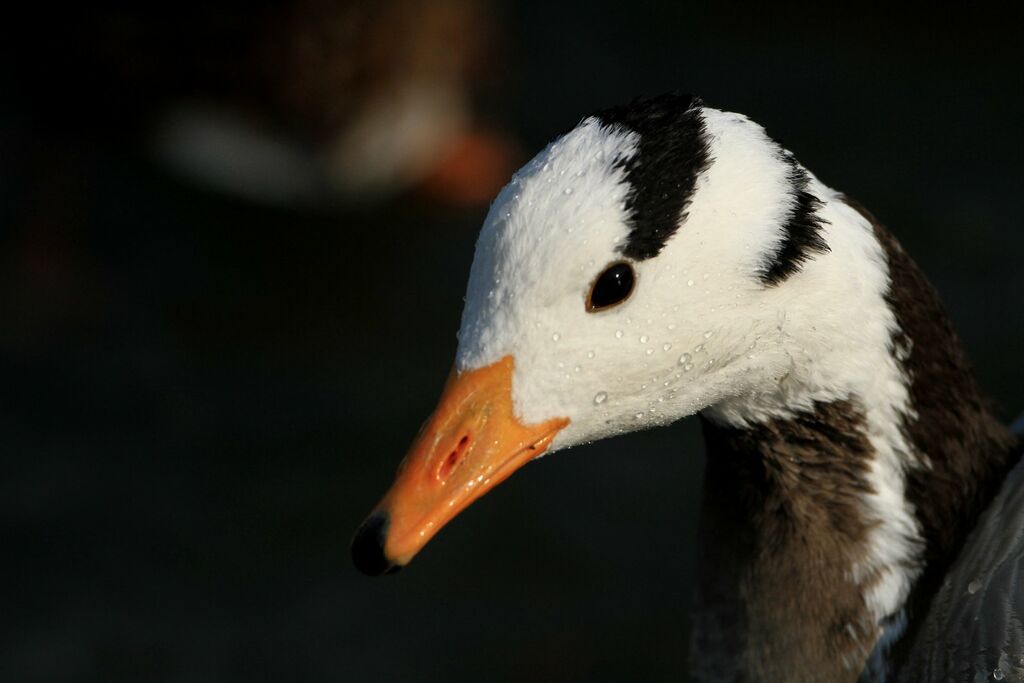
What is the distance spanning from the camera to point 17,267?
5.58m

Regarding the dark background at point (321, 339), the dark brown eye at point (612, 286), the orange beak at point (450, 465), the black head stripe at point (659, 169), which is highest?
the black head stripe at point (659, 169)

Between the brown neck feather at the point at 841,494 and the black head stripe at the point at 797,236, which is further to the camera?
the brown neck feather at the point at 841,494

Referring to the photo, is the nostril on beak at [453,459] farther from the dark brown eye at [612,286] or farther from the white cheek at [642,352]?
the dark brown eye at [612,286]

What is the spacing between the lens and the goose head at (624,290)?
7.72 feet

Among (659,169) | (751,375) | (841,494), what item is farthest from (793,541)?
(659,169)

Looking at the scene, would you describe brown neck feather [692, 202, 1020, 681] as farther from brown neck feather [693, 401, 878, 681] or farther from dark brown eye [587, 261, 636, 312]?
dark brown eye [587, 261, 636, 312]

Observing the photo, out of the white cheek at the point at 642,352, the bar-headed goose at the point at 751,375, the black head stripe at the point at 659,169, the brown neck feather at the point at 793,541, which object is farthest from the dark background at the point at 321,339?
the black head stripe at the point at 659,169

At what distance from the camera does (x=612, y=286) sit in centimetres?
237

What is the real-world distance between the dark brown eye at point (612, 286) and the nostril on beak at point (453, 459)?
31 centimetres

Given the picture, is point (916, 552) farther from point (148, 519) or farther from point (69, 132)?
point (69, 132)

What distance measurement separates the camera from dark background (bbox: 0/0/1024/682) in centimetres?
467

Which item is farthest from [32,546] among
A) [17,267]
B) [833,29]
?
[833,29]

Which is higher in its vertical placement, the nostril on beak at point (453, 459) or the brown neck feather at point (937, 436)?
the nostril on beak at point (453, 459)

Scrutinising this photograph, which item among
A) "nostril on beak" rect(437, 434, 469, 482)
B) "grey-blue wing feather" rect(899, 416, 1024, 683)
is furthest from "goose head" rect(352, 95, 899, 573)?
"grey-blue wing feather" rect(899, 416, 1024, 683)
